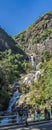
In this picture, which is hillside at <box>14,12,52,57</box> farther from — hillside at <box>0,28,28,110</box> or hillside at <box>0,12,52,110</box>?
hillside at <box>0,28,28,110</box>

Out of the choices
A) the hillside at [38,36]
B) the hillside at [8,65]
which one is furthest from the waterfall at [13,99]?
the hillside at [38,36]

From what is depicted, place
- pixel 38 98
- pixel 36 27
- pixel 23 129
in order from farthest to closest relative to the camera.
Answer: pixel 36 27, pixel 38 98, pixel 23 129

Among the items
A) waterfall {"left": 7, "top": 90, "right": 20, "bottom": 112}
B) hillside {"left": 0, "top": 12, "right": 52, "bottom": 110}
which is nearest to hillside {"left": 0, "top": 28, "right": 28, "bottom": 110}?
hillside {"left": 0, "top": 12, "right": 52, "bottom": 110}

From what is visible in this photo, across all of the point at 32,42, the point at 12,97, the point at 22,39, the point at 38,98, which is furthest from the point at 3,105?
the point at 22,39

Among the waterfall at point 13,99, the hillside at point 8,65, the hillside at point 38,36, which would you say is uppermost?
the hillside at point 38,36

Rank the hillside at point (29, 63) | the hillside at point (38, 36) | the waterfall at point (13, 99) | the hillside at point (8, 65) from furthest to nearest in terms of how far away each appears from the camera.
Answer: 1. the hillside at point (38, 36)
2. the hillside at point (8, 65)
3. the waterfall at point (13, 99)
4. the hillside at point (29, 63)

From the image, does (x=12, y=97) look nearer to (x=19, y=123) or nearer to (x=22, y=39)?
(x=19, y=123)

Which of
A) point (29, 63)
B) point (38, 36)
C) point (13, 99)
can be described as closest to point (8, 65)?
point (13, 99)

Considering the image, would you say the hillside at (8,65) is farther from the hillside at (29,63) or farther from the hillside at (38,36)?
the hillside at (38,36)

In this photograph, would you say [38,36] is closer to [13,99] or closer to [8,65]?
[8,65]
